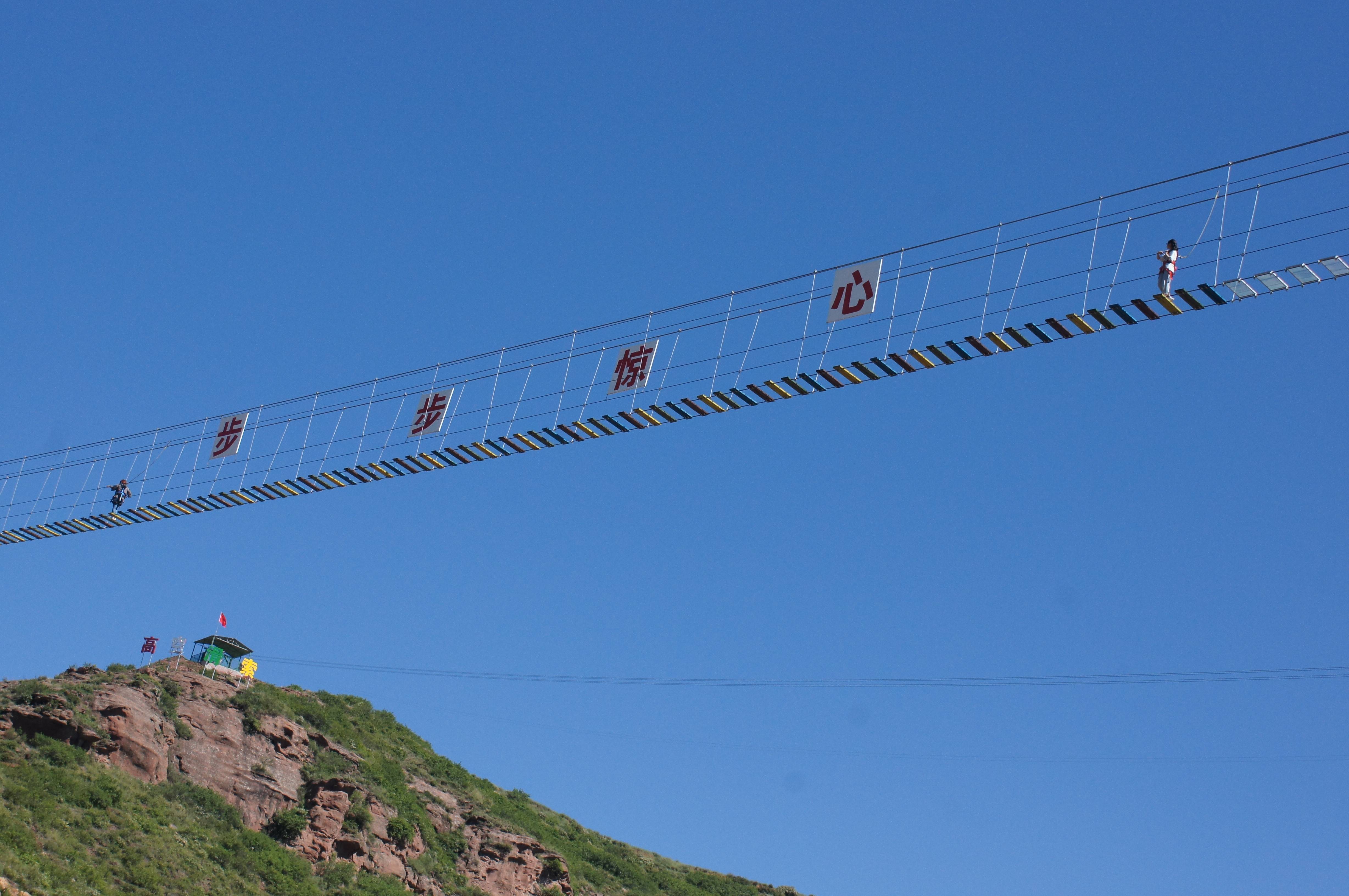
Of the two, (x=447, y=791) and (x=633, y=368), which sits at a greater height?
(x=633, y=368)

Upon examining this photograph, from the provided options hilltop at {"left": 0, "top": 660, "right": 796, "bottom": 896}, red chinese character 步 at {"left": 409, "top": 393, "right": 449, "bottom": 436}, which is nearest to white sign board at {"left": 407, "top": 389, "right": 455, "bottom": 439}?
red chinese character 步 at {"left": 409, "top": 393, "right": 449, "bottom": 436}

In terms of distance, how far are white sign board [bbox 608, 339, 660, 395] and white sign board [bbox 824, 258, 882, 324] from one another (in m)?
5.63

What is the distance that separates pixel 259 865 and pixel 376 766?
1392cm

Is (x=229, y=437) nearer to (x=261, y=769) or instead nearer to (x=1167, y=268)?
(x=261, y=769)

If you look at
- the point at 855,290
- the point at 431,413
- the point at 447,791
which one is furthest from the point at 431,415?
the point at 447,791

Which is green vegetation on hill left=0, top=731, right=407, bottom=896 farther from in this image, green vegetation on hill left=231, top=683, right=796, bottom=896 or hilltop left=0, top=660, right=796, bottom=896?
green vegetation on hill left=231, top=683, right=796, bottom=896

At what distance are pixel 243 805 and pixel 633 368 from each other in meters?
31.1

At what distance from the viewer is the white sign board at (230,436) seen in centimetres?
4788

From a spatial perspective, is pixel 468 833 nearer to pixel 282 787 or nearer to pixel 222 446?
pixel 282 787

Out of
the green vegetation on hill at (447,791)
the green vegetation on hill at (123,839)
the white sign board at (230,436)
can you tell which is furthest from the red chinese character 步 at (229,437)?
the green vegetation on hill at (447,791)

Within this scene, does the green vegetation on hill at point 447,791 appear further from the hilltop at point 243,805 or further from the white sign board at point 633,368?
the white sign board at point 633,368

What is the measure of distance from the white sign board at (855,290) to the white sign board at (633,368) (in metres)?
5.63

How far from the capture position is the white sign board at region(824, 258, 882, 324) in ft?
114

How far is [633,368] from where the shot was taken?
38.5m
